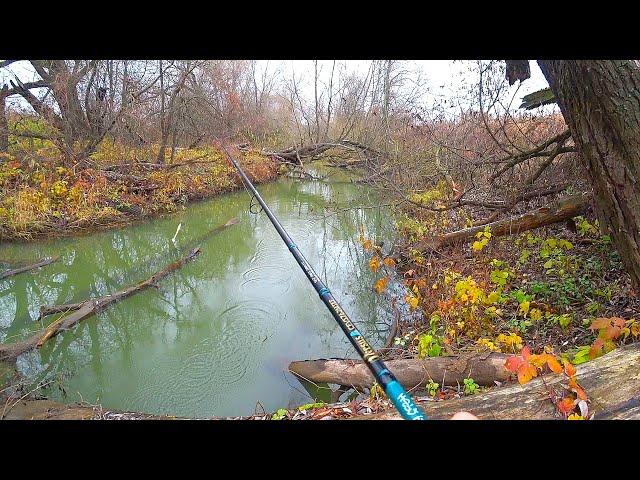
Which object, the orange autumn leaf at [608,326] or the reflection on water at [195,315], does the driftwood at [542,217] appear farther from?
the orange autumn leaf at [608,326]

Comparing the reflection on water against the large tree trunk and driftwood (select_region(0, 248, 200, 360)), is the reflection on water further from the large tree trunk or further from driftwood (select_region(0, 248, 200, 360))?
the large tree trunk

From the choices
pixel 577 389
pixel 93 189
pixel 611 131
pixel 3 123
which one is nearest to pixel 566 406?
pixel 577 389

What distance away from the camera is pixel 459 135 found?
732cm

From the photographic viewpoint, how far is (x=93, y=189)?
30.8ft

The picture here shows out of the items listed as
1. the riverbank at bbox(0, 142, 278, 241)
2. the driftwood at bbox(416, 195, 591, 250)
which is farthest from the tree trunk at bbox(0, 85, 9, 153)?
the driftwood at bbox(416, 195, 591, 250)

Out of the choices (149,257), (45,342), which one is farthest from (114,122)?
(45,342)

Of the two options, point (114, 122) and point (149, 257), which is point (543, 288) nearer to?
point (149, 257)

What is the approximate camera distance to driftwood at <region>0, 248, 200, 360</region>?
4246 mm

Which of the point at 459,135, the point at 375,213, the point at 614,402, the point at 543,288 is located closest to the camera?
the point at 614,402

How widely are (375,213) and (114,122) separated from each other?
717cm

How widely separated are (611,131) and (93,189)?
32.7ft

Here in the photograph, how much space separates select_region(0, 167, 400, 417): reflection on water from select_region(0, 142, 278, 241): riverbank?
0.48 meters

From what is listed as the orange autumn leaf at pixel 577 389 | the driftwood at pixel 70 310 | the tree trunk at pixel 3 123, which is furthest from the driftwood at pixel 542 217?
the tree trunk at pixel 3 123

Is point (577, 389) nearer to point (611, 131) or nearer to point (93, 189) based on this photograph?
point (611, 131)
